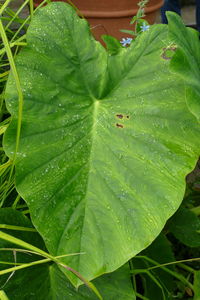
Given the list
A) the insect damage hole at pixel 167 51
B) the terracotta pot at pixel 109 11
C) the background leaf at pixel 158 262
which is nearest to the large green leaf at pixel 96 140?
the insect damage hole at pixel 167 51

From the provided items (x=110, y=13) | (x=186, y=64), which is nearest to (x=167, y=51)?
(x=186, y=64)

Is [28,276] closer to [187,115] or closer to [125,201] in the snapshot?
[125,201]

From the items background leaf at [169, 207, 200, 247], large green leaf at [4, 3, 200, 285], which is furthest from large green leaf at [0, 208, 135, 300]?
background leaf at [169, 207, 200, 247]

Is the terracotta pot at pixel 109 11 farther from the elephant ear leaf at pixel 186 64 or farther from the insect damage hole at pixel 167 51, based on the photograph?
the elephant ear leaf at pixel 186 64

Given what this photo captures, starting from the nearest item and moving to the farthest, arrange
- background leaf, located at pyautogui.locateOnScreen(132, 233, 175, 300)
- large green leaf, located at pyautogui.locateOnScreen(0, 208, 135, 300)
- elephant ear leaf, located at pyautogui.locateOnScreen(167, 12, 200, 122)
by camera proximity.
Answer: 1. elephant ear leaf, located at pyautogui.locateOnScreen(167, 12, 200, 122)
2. large green leaf, located at pyautogui.locateOnScreen(0, 208, 135, 300)
3. background leaf, located at pyautogui.locateOnScreen(132, 233, 175, 300)

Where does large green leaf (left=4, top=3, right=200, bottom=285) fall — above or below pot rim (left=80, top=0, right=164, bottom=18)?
below

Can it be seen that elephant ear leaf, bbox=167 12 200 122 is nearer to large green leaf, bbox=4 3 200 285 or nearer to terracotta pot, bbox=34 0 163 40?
large green leaf, bbox=4 3 200 285
